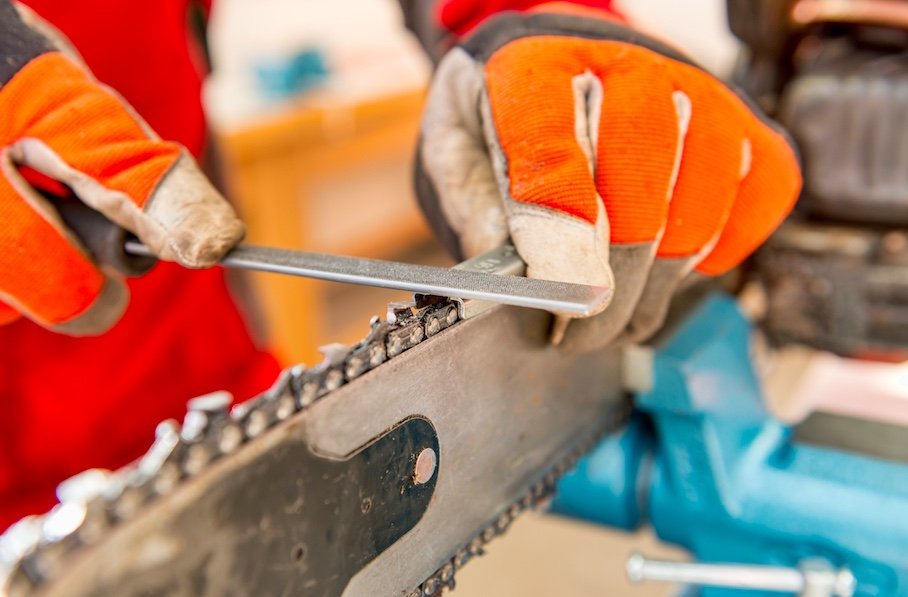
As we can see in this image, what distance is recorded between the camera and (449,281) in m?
0.51

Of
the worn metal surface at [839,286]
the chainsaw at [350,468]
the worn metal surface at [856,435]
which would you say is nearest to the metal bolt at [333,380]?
the chainsaw at [350,468]

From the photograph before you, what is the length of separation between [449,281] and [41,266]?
0.36 m

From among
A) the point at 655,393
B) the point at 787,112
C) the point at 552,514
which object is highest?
the point at 787,112

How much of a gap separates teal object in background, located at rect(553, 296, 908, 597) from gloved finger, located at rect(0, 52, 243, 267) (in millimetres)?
456

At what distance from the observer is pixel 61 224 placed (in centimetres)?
65

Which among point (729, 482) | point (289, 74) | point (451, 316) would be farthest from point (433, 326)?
point (289, 74)

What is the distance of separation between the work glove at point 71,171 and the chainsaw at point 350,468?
0.12ft

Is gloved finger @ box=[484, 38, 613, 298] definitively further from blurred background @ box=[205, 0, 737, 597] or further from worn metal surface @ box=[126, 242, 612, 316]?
blurred background @ box=[205, 0, 737, 597]

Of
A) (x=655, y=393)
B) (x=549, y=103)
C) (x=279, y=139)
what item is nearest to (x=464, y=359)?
(x=549, y=103)

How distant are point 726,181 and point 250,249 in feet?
1.31

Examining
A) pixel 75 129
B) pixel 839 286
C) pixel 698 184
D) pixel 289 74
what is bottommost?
pixel 839 286

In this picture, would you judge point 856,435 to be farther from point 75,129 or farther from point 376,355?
point 75,129

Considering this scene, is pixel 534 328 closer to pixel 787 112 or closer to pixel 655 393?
pixel 655 393

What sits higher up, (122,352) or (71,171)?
(71,171)
